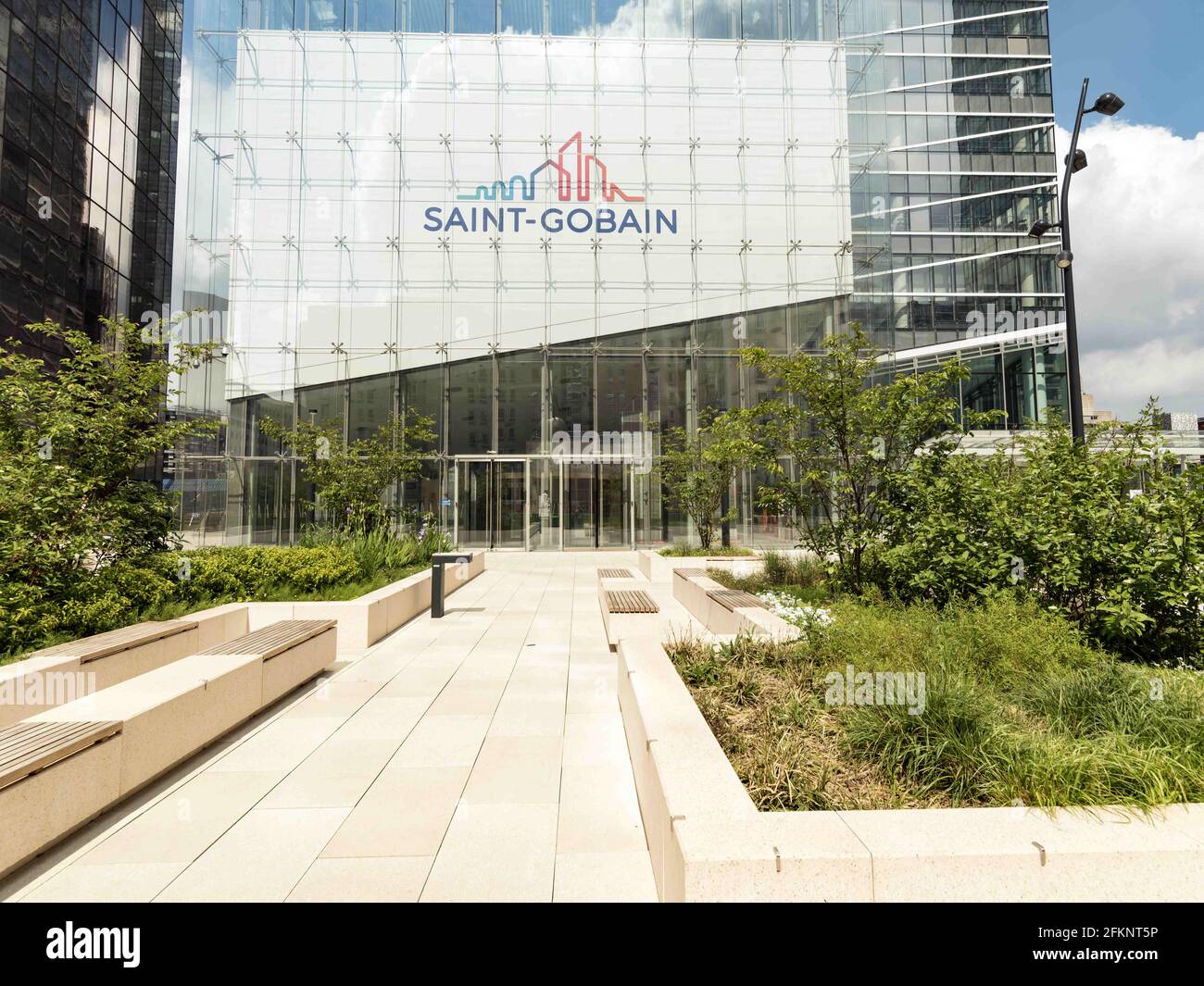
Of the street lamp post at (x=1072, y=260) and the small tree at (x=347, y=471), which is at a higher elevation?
the street lamp post at (x=1072, y=260)

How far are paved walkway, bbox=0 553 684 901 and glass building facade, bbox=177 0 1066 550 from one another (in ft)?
57.8

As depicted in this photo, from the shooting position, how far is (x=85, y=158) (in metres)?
27.6

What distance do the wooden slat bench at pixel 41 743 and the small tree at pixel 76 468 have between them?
2657 mm

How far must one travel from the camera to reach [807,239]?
25234 millimetres

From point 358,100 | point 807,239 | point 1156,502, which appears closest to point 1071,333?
point 1156,502

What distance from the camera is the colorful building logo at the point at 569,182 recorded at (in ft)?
81.3

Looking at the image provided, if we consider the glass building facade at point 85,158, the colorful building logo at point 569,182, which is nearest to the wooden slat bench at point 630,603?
the colorful building logo at point 569,182

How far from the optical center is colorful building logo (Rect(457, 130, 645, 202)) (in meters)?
24.8

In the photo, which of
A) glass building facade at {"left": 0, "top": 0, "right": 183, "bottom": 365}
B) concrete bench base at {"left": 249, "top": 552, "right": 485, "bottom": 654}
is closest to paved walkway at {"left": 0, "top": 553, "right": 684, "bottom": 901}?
concrete bench base at {"left": 249, "top": 552, "right": 485, "bottom": 654}

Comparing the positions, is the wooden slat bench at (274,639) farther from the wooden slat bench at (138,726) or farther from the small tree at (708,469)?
the small tree at (708,469)

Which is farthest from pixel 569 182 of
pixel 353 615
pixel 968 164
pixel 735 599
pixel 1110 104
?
pixel 968 164

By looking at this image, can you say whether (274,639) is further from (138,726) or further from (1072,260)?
(1072,260)

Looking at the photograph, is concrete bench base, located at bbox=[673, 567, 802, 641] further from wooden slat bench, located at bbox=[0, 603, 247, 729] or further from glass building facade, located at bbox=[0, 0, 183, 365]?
glass building facade, located at bbox=[0, 0, 183, 365]

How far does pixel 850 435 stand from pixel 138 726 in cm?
806
